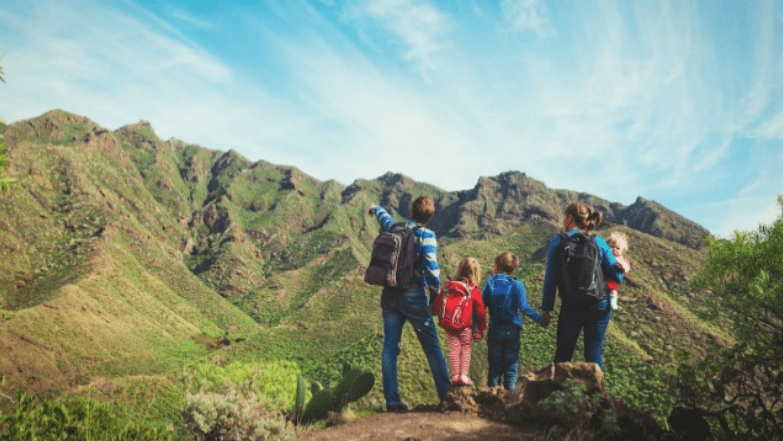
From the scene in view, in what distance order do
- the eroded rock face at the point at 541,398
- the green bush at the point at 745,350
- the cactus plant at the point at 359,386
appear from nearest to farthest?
the green bush at the point at 745,350 → the eroded rock face at the point at 541,398 → the cactus plant at the point at 359,386

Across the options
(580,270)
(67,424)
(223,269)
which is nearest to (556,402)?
(580,270)

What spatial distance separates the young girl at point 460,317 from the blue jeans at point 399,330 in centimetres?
18

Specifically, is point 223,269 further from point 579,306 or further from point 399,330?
point 579,306

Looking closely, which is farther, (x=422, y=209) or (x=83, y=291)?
(x=83, y=291)

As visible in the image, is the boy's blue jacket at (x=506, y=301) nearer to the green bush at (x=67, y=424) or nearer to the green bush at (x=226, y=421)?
the green bush at (x=226, y=421)

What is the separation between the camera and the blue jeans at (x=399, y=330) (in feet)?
19.4

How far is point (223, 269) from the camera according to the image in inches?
3000

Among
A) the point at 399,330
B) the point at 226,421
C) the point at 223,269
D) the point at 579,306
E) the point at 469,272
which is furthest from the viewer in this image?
the point at 223,269

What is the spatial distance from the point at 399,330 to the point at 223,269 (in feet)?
248

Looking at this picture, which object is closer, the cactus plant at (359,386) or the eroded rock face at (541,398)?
the eroded rock face at (541,398)

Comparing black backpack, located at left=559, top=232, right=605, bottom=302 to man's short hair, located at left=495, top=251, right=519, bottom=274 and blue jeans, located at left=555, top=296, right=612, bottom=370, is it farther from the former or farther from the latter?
man's short hair, located at left=495, top=251, right=519, bottom=274

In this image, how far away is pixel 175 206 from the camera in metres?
100

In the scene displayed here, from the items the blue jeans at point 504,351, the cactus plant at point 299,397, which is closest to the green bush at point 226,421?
the cactus plant at point 299,397

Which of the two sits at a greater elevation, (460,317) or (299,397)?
(460,317)
